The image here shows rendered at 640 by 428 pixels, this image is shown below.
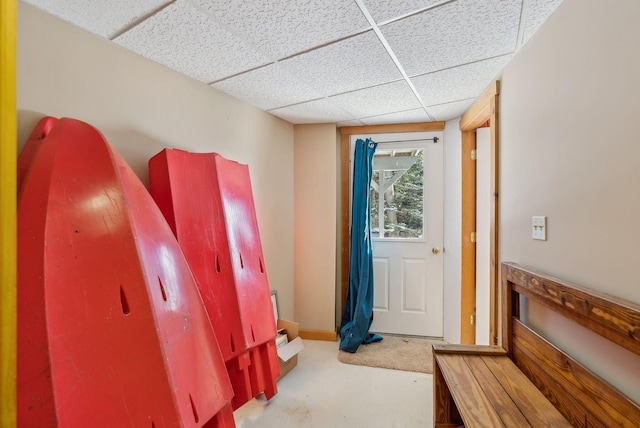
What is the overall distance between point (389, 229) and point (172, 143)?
225cm

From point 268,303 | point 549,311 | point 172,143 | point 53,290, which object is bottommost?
point 268,303

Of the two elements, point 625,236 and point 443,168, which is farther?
point 443,168

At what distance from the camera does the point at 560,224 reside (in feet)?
3.91

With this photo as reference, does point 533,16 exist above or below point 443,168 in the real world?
above

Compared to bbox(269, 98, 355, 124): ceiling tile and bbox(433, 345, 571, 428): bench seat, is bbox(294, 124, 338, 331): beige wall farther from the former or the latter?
bbox(433, 345, 571, 428): bench seat

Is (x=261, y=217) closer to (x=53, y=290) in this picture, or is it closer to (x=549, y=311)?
(x=53, y=290)

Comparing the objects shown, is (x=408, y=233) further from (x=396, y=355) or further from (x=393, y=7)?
(x=393, y=7)

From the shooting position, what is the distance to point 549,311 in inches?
50.1

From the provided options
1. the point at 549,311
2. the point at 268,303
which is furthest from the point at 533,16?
the point at 268,303

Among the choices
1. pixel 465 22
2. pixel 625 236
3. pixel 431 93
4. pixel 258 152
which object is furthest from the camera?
pixel 258 152

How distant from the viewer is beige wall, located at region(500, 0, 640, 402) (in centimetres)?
87

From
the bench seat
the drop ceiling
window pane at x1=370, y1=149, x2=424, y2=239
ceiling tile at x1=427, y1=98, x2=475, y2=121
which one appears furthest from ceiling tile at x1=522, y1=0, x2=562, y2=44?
window pane at x1=370, y1=149, x2=424, y2=239

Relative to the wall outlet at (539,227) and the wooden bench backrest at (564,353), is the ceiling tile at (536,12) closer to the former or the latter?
the wall outlet at (539,227)

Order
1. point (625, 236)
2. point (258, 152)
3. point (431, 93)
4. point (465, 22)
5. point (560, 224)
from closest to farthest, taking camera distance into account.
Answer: point (625, 236)
point (560, 224)
point (465, 22)
point (431, 93)
point (258, 152)
